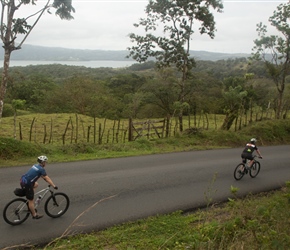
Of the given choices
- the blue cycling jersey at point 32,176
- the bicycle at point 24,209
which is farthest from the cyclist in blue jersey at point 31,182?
the bicycle at point 24,209

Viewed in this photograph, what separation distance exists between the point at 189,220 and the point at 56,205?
143 inches

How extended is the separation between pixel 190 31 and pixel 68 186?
13.7 meters

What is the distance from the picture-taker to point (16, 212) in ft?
23.4

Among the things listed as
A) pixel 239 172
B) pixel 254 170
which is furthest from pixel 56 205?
pixel 254 170

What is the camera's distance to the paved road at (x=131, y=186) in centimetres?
732

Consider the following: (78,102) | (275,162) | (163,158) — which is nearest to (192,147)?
(163,158)

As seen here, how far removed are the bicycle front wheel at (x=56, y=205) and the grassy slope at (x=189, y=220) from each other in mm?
1189

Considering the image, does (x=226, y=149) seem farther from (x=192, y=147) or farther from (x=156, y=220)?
(x=156, y=220)

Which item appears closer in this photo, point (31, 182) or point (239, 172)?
point (31, 182)

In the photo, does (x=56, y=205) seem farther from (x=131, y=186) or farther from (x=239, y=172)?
(x=239, y=172)

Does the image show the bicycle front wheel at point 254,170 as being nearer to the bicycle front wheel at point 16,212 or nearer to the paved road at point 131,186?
the paved road at point 131,186

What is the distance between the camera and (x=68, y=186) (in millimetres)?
9812

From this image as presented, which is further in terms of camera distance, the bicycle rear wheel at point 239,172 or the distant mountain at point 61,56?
the distant mountain at point 61,56

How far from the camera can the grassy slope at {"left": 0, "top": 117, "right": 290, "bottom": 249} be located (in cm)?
513
